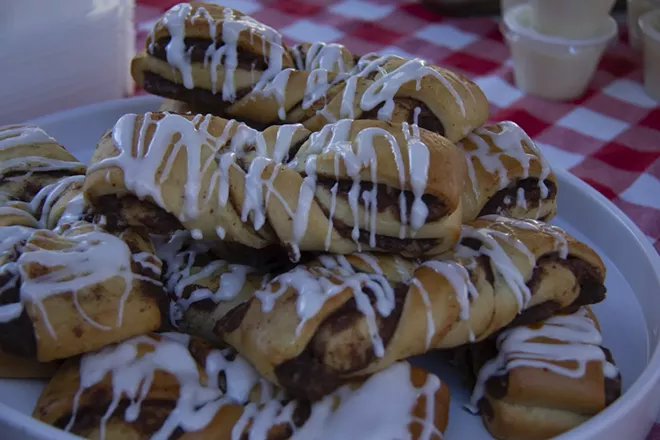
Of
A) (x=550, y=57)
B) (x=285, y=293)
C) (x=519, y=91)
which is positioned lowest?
(x=519, y=91)

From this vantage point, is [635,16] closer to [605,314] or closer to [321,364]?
[605,314]

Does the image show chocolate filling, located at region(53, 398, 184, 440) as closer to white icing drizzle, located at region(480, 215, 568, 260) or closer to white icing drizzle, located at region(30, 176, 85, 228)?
white icing drizzle, located at region(30, 176, 85, 228)

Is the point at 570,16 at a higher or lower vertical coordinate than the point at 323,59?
lower

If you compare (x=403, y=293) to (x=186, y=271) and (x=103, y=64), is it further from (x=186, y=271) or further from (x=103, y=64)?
(x=103, y=64)

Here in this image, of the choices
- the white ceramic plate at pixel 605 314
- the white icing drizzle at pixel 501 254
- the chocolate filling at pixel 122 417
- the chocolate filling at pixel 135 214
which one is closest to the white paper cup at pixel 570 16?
the white ceramic plate at pixel 605 314

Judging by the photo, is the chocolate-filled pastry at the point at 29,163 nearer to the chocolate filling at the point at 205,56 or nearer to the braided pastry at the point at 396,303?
the chocolate filling at the point at 205,56

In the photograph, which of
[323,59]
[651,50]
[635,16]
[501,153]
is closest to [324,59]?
[323,59]
